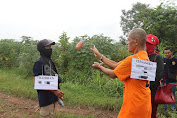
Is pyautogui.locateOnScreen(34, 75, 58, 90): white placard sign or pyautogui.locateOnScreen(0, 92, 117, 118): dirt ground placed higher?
pyautogui.locateOnScreen(34, 75, 58, 90): white placard sign

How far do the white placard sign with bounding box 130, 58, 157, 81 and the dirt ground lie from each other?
263 centimetres

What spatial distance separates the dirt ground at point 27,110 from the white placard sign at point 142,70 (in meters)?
2.63

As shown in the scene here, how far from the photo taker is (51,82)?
277 cm

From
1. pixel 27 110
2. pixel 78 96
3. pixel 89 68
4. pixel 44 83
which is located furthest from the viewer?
pixel 89 68

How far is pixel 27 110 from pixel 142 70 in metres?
3.78

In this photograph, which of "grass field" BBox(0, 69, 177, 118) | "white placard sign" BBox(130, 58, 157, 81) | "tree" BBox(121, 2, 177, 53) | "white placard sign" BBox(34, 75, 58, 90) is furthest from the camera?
A: "tree" BBox(121, 2, 177, 53)

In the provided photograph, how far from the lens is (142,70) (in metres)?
2.05

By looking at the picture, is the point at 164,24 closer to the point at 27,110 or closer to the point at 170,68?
the point at 170,68

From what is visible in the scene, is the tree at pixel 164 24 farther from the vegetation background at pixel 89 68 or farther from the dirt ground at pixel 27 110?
the dirt ground at pixel 27 110

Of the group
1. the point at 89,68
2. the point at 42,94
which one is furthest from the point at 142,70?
the point at 89,68

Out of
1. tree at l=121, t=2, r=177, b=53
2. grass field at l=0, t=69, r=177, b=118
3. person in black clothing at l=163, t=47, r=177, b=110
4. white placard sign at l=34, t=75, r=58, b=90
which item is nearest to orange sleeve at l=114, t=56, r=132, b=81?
white placard sign at l=34, t=75, r=58, b=90

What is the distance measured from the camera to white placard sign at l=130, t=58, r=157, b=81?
2.00 meters

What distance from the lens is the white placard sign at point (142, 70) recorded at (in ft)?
6.57

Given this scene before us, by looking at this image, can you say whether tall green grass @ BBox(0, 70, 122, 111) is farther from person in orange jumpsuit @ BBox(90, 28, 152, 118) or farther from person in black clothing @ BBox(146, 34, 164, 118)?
person in orange jumpsuit @ BBox(90, 28, 152, 118)
